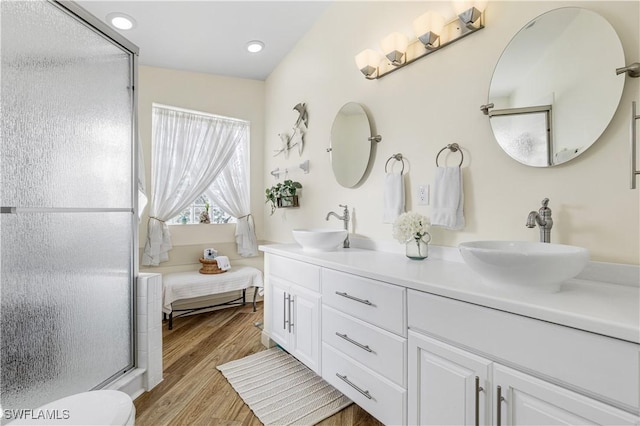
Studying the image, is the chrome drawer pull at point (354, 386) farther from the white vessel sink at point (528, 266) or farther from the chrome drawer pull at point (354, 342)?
the white vessel sink at point (528, 266)

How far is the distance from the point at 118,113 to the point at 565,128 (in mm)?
2337

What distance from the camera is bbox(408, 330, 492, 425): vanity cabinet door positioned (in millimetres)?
1047

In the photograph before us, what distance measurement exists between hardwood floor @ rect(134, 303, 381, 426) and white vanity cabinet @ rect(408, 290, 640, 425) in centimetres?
69

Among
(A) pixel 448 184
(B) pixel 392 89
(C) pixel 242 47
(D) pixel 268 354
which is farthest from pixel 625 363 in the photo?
(C) pixel 242 47

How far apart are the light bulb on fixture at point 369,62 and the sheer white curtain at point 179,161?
216 centimetres

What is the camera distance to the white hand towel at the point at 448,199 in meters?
1.64

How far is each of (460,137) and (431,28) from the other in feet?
2.06

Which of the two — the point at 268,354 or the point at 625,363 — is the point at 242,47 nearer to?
the point at 268,354

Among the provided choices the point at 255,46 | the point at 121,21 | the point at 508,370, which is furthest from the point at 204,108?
the point at 508,370

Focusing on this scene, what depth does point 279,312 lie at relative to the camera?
233cm

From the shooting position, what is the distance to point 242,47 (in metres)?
3.16

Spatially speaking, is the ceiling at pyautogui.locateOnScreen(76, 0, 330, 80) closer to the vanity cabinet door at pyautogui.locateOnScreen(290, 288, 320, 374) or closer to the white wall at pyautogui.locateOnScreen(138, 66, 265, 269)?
the white wall at pyautogui.locateOnScreen(138, 66, 265, 269)

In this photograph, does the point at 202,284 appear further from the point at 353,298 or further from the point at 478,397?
the point at 478,397

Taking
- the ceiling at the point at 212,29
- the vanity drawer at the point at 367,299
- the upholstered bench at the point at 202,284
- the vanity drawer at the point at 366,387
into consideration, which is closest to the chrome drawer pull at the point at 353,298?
the vanity drawer at the point at 367,299
